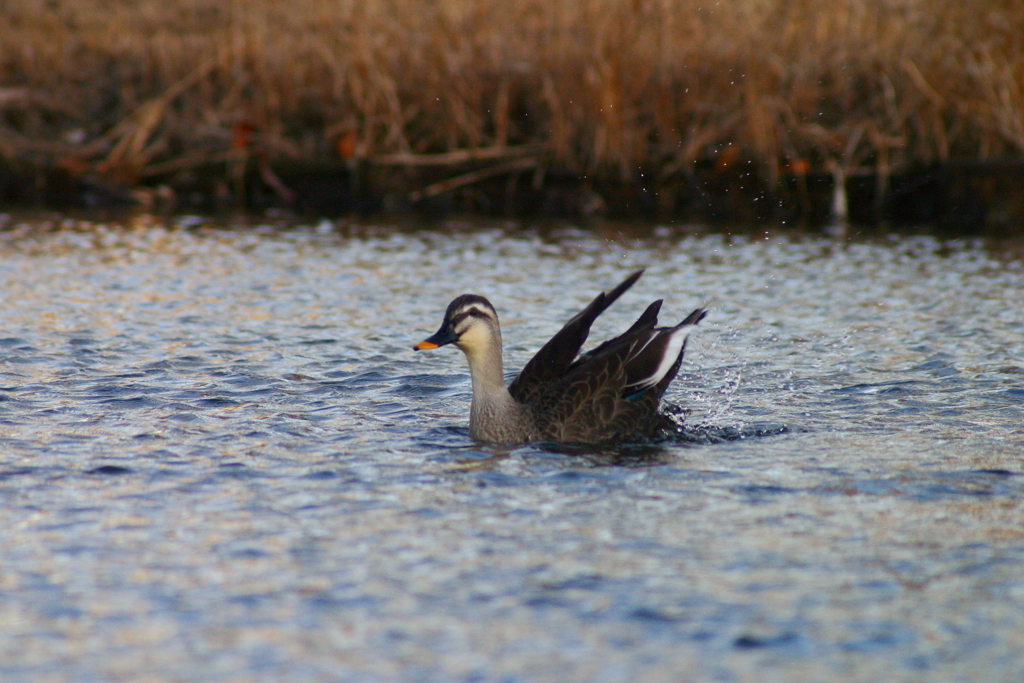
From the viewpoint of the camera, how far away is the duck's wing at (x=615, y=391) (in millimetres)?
6305

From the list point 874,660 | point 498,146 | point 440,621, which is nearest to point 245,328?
point 440,621

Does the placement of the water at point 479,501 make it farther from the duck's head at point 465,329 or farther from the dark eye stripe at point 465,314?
the dark eye stripe at point 465,314

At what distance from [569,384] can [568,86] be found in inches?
342

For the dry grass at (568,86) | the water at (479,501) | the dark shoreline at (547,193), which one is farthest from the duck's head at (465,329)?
the dark shoreline at (547,193)

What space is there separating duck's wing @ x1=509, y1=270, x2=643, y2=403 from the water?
432mm

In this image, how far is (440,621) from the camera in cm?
384

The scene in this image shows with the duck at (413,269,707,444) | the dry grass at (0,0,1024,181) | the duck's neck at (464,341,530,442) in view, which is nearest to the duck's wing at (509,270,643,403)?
the duck at (413,269,707,444)

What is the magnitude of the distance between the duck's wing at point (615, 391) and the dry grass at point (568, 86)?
798cm

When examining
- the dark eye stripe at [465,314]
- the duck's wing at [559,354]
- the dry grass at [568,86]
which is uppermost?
the dry grass at [568,86]

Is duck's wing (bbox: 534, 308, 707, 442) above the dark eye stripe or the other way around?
the other way around

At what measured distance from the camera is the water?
3.66 metres

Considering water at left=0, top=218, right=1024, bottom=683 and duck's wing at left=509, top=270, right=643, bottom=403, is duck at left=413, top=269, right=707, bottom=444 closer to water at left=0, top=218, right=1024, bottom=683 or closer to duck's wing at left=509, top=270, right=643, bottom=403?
duck's wing at left=509, top=270, right=643, bottom=403

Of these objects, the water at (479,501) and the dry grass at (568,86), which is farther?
Answer: the dry grass at (568,86)

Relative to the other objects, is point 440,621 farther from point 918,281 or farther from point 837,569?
point 918,281
